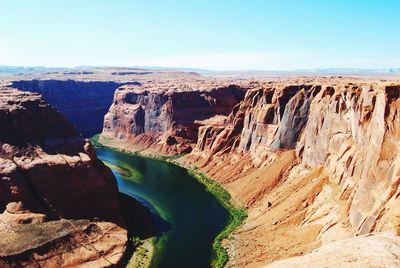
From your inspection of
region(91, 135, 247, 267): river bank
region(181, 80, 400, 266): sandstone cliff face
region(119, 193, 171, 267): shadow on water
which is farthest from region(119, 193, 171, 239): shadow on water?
region(181, 80, 400, 266): sandstone cliff face

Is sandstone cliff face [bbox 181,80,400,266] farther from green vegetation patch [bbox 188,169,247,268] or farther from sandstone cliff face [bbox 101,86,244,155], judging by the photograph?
sandstone cliff face [bbox 101,86,244,155]

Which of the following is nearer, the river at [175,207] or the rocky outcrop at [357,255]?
the rocky outcrop at [357,255]

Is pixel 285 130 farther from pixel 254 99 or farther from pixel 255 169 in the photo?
pixel 254 99

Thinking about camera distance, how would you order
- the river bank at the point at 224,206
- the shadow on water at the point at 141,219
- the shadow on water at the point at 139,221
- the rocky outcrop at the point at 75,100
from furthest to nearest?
the rocky outcrop at the point at 75,100 < the shadow on water at the point at 141,219 < the shadow on water at the point at 139,221 < the river bank at the point at 224,206

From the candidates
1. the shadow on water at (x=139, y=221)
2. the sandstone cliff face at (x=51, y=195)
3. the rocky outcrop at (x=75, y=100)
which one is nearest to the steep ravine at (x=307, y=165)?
the shadow on water at (x=139, y=221)

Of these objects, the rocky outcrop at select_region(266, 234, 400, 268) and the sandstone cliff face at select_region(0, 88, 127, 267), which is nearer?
the rocky outcrop at select_region(266, 234, 400, 268)

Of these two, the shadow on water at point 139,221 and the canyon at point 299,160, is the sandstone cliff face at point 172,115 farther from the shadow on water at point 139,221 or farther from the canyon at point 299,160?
the shadow on water at point 139,221
